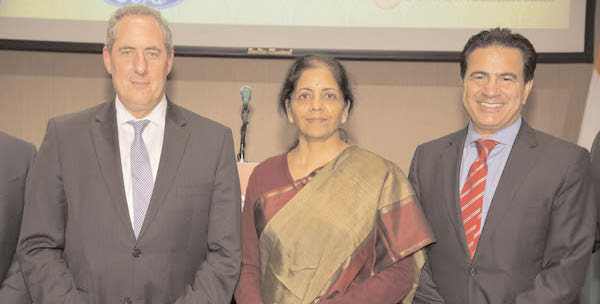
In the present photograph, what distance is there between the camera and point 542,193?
1852 millimetres

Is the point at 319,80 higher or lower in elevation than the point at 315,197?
higher

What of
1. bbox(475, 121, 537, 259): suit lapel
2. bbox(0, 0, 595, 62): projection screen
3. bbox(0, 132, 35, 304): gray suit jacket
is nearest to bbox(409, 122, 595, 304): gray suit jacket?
bbox(475, 121, 537, 259): suit lapel

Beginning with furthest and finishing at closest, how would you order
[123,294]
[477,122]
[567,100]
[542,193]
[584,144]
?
[567,100]
[584,144]
[477,122]
[542,193]
[123,294]

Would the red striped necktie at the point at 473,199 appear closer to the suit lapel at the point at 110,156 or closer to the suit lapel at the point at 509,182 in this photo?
the suit lapel at the point at 509,182

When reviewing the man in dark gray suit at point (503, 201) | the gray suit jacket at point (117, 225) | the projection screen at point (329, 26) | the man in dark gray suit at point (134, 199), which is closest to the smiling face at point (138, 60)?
the man in dark gray suit at point (134, 199)

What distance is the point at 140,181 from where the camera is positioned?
1.77 metres

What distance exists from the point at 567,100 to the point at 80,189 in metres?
3.04

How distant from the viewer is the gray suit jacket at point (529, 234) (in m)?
1.81

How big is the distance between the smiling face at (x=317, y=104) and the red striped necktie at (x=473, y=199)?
0.50m

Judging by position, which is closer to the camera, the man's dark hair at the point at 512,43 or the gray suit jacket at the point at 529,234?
the gray suit jacket at the point at 529,234

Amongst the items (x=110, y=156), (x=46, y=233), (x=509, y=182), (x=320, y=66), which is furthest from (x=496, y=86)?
(x=46, y=233)

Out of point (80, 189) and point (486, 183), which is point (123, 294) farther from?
point (486, 183)

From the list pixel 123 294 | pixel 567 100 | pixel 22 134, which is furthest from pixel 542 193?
pixel 22 134

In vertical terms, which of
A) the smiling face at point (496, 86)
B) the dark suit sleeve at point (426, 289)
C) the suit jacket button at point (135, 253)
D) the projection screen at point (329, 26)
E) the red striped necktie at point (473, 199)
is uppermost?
the projection screen at point (329, 26)
